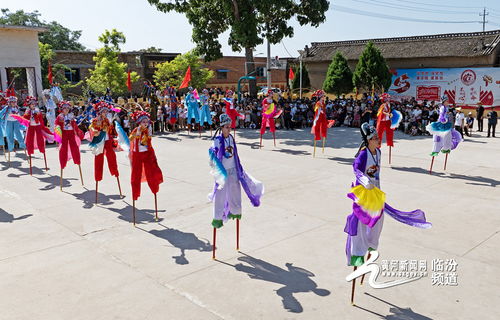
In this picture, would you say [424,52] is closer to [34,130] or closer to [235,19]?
[235,19]

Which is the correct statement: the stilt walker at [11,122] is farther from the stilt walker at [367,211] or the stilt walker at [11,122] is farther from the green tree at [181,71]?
the green tree at [181,71]

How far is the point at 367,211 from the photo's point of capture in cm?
443

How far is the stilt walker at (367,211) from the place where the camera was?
174 inches

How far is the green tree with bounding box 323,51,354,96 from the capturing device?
28.8m

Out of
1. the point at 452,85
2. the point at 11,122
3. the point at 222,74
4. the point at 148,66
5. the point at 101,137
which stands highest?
the point at 148,66

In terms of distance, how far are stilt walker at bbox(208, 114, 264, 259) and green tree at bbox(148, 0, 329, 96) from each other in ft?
53.9

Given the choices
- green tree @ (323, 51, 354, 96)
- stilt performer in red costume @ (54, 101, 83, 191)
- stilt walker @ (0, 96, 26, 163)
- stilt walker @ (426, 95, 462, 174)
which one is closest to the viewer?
stilt performer in red costume @ (54, 101, 83, 191)

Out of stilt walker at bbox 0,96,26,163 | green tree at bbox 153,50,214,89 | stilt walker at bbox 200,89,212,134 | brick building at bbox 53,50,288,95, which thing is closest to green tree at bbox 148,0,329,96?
stilt walker at bbox 200,89,212,134

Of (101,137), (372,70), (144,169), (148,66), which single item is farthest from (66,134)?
(148,66)

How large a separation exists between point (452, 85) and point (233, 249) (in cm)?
2555

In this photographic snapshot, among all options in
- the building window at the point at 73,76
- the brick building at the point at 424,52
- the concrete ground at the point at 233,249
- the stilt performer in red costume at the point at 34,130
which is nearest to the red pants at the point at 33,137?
the stilt performer in red costume at the point at 34,130

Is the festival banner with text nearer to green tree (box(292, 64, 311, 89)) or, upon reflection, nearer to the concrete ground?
green tree (box(292, 64, 311, 89))

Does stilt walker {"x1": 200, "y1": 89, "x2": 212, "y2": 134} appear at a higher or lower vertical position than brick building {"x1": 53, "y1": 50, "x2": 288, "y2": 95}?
lower

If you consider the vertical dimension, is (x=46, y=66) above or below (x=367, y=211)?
above
